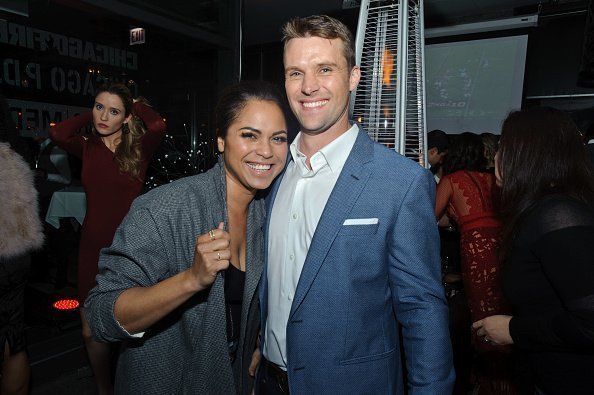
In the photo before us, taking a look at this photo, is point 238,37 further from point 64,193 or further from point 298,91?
point 298,91

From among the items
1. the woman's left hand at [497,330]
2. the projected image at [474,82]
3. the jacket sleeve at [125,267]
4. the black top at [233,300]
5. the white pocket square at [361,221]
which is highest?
the projected image at [474,82]

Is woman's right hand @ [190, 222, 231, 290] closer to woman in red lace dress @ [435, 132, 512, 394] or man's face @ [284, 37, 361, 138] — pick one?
man's face @ [284, 37, 361, 138]

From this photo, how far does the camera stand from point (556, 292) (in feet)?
4.58

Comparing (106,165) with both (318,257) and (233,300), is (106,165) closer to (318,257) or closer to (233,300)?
(233,300)

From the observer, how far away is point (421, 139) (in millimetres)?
2029

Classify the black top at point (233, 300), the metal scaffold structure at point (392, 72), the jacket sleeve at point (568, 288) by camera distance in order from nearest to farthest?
the jacket sleeve at point (568, 288), the black top at point (233, 300), the metal scaffold structure at point (392, 72)

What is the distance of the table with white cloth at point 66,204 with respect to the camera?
12.2 feet

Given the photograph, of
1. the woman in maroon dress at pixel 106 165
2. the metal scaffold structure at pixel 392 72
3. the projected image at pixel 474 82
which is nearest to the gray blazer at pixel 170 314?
the metal scaffold structure at pixel 392 72

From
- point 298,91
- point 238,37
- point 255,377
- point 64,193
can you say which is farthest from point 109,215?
point 238,37

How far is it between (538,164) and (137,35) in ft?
12.1

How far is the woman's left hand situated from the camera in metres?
1.53

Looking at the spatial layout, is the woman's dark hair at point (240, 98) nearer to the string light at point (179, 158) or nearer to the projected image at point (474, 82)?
the string light at point (179, 158)

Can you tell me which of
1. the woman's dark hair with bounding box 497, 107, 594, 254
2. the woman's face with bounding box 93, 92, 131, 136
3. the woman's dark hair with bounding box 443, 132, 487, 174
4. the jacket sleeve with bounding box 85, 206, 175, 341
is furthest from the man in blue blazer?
the woman's dark hair with bounding box 443, 132, 487, 174

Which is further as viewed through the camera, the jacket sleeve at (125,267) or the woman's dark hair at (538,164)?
the woman's dark hair at (538,164)
